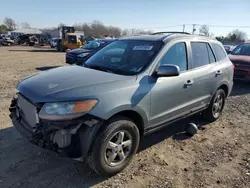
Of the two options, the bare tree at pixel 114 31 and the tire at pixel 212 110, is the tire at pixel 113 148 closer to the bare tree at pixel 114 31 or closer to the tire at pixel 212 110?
the tire at pixel 212 110

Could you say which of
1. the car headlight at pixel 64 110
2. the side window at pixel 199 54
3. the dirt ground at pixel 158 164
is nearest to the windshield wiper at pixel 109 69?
the car headlight at pixel 64 110

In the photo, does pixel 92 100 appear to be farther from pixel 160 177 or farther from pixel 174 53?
pixel 174 53

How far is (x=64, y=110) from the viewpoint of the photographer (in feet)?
8.82

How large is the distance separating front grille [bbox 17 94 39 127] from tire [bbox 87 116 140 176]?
0.79 meters

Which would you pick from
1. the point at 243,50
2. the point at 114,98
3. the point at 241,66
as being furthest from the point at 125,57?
the point at 243,50

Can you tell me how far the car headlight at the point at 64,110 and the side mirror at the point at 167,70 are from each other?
1134 millimetres

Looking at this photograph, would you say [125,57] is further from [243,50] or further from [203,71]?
[243,50]

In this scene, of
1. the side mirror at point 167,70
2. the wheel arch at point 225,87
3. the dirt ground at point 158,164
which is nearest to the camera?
the dirt ground at point 158,164

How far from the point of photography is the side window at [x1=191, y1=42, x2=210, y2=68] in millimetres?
4258

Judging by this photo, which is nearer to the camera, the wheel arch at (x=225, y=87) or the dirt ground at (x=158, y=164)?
the dirt ground at (x=158, y=164)

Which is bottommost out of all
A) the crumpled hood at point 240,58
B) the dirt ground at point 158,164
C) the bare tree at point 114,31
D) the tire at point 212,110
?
the dirt ground at point 158,164

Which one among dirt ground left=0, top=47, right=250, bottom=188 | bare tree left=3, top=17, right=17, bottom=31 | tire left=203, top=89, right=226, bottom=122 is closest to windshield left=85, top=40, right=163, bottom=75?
dirt ground left=0, top=47, right=250, bottom=188

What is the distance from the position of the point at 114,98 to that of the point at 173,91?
1.19 m

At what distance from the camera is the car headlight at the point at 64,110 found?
2.66 metres
